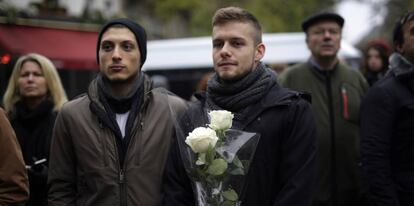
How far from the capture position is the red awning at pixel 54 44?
11.2 metres

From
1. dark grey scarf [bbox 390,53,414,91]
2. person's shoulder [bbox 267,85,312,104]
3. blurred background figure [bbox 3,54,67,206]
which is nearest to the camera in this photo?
person's shoulder [bbox 267,85,312,104]

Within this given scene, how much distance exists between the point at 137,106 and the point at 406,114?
1.83 metres

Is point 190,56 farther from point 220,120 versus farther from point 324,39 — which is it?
point 220,120

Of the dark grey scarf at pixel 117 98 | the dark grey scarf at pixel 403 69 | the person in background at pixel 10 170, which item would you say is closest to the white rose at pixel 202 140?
the dark grey scarf at pixel 117 98

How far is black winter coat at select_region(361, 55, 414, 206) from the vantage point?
3.68 m

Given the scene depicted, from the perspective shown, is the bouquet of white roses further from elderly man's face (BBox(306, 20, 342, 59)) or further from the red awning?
the red awning

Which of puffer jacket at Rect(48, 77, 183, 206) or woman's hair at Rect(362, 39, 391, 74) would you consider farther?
woman's hair at Rect(362, 39, 391, 74)

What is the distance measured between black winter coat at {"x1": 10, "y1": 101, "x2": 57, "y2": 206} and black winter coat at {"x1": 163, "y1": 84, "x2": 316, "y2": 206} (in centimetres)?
143

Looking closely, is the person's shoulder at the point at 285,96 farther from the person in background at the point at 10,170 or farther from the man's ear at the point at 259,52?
the person in background at the point at 10,170

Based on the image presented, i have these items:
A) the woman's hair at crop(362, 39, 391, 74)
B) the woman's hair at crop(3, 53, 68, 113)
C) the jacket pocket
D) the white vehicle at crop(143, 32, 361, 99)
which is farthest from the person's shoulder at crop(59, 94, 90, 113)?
the white vehicle at crop(143, 32, 361, 99)

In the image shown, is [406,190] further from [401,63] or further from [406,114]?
[401,63]

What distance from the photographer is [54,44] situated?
12281 millimetres

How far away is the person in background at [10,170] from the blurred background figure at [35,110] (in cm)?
81

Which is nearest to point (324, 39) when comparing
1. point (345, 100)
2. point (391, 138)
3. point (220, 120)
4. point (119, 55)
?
point (345, 100)
